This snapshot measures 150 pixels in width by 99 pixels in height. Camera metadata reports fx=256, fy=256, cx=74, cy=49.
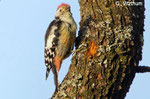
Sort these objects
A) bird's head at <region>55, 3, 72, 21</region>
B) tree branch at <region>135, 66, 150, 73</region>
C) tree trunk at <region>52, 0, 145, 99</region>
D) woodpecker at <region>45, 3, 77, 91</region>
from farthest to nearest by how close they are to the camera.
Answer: bird's head at <region>55, 3, 72, 21</region> < woodpecker at <region>45, 3, 77, 91</region> < tree branch at <region>135, 66, 150, 73</region> < tree trunk at <region>52, 0, 145, 99</region>

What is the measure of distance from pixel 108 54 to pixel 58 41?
66.1 inches

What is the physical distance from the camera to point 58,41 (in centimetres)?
426

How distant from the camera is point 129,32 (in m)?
2.79

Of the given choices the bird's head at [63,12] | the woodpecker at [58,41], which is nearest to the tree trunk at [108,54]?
the woodpecker at [58,41]

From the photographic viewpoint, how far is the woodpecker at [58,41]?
418cm

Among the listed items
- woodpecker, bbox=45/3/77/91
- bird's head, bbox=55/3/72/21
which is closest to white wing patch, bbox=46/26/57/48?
woodpecker, bbox=45/3/77/91

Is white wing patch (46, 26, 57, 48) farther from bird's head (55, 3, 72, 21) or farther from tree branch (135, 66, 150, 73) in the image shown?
tree branch (135, 66, 150, 73)

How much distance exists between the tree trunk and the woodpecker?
3.58 feet

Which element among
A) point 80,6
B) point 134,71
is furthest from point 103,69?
point 80,6

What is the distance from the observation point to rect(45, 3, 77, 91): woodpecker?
418cm

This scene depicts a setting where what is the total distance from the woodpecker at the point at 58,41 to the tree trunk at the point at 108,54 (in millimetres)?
1092

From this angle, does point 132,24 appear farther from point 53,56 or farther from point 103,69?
point 53,56

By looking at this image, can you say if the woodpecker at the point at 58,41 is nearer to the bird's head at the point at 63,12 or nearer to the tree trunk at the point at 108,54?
the bird's head at the point at 63,12

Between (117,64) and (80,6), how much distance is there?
110cm
